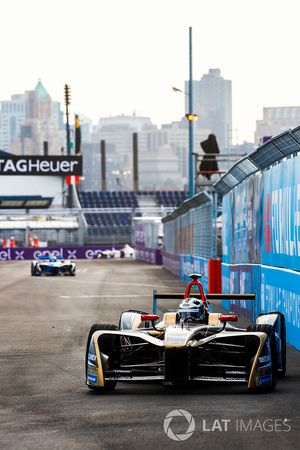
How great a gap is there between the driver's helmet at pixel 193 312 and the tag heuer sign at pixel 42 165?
76557 mm

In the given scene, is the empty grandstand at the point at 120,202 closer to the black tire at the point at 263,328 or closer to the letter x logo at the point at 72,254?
the letter x logo at the point at 72,254

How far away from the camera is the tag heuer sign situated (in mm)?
90062

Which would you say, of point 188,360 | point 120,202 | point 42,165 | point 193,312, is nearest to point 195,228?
point 193,312

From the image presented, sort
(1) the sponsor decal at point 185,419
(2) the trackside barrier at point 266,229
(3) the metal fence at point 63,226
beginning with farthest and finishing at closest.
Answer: (3) the metal fence at point 63,226 → (2) the trackside barrier at point 266,229 → (1) the sponsor decal at point 185,419

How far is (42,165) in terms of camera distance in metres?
91.8

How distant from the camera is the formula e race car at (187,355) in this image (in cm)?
1224

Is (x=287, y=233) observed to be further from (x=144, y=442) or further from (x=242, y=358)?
(x=144, y=442)

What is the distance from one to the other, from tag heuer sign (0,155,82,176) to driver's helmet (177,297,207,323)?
7656cm

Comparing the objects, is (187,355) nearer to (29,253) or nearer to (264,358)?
(264,358)

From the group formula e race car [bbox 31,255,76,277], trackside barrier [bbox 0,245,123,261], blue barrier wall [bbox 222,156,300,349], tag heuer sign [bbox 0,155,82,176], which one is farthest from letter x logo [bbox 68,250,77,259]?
blue barrier wall [bbox 222,156,300,349]

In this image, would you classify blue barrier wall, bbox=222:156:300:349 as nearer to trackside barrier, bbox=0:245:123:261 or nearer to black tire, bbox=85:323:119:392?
black tire, bbox=85:323:119:392

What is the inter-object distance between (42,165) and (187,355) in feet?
263

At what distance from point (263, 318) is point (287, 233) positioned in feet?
14.6

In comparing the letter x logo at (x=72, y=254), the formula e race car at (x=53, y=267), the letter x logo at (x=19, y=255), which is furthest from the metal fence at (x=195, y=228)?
the letter x logo at (x=19, y=255)
